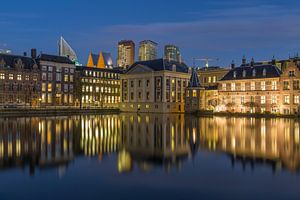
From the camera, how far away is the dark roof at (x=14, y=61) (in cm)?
9341

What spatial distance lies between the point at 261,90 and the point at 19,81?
216 ft

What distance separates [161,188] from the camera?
1416cm

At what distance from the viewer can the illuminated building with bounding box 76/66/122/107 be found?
11603 centimetres

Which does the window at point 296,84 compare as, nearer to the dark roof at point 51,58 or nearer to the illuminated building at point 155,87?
the illuminated building at point 155,87

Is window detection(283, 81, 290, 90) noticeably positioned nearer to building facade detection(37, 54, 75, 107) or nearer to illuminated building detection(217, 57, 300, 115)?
illuminated building detection(217, 57, 300, 115)

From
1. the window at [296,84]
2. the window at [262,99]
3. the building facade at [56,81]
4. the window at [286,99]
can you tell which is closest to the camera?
the window at [296,84]

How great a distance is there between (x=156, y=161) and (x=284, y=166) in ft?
23.6

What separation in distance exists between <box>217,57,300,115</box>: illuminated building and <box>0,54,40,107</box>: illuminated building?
176ft

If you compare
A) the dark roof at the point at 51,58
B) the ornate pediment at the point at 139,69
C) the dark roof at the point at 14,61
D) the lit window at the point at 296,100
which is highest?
the dark roof at the point at 51,58

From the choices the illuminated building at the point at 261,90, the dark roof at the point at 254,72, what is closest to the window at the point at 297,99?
the illuminated building at the point at 261,90

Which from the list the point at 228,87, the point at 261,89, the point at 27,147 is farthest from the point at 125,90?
the point at 27,147

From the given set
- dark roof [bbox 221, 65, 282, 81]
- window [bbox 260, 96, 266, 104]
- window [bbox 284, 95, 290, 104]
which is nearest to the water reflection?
window [bbox 284, 95, 290, 104]

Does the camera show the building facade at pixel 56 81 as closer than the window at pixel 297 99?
No

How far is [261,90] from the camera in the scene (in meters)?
84.6
